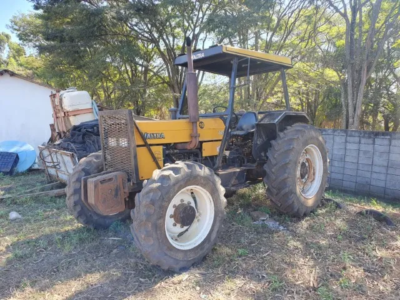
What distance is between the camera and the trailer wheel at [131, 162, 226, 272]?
243 centimetres

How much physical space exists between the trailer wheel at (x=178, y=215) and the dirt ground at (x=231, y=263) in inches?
7.0

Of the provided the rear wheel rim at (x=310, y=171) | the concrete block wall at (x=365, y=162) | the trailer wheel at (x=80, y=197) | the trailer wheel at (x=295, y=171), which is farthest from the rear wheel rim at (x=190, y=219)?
the concrete block wall at (x=365, y=162)

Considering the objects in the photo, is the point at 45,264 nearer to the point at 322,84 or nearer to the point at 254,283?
the point at 254,283

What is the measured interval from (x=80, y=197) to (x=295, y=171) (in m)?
2.55

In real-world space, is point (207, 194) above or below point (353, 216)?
above

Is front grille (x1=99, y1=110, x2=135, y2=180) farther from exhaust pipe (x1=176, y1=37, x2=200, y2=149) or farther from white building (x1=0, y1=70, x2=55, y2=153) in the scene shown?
white building (x1=0, y1=70, x2=55, y2=153)

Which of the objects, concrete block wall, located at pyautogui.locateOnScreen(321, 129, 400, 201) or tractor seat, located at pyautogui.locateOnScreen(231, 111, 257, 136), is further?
concrete block wall, located at pyautogui.locateOnScreen(321, 129, 400, 201)

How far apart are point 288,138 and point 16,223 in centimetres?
384

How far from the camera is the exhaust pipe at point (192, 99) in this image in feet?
9.88

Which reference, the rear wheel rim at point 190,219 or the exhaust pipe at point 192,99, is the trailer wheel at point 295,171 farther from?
the rear wheel rim at point 190,219

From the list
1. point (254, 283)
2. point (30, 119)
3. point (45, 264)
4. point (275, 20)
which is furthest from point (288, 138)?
point (30, 119)

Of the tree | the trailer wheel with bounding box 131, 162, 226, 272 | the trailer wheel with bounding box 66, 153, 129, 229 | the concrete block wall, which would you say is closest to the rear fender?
the trailer wheel with bounding box 131, 162, 226, 272

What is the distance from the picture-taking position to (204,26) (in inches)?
380

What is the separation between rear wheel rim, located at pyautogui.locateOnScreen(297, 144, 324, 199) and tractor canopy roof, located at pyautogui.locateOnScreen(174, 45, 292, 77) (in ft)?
4.14
